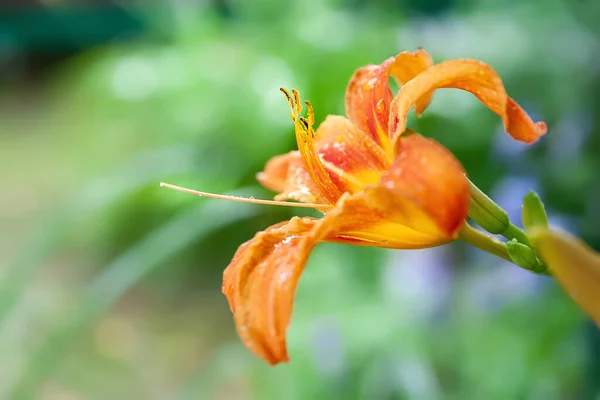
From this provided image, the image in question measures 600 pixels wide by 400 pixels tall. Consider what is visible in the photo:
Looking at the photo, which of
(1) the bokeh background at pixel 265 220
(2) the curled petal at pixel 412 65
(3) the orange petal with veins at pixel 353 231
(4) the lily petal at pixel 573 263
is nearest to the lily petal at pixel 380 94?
(2) the curled petal at pixel 412 65

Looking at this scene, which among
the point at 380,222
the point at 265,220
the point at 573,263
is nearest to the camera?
the point at 573,263

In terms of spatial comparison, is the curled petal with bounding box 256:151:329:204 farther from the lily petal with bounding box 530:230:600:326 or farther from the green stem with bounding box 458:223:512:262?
the lily petal with bounding box 530:230:600:326

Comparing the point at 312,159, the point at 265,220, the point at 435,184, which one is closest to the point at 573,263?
the point at 435,184

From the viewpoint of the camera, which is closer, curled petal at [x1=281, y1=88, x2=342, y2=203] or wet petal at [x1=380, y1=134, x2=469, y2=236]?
wet petal at [x1=380, y1=134, x2=469, y2=236]

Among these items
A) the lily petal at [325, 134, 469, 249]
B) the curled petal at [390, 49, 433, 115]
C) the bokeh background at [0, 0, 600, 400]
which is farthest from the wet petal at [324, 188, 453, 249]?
the bokeh background at [0, 0, 600, 400]

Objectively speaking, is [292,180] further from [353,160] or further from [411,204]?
[411,204]

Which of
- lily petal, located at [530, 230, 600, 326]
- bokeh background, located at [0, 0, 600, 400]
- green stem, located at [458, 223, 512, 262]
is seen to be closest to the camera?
lily petal, located at [530, 230, 600, 326]
